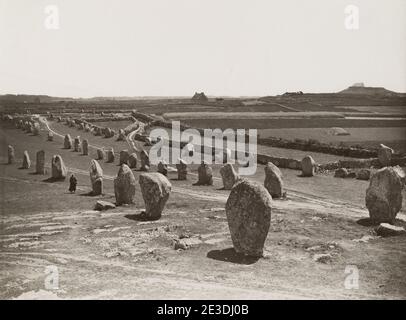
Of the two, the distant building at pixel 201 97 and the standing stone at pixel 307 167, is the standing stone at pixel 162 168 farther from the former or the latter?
the distant building at pixel 201 97

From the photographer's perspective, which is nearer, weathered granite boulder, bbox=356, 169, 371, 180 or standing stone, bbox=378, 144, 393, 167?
weathered granite boulder, bbox=356, 169, 371, 180

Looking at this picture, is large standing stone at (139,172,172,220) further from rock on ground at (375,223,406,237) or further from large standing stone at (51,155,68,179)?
large standing stone at (51,155,68,179)

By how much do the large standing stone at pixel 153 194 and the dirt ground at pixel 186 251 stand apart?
21.9 inches

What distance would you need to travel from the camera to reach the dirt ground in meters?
13.6

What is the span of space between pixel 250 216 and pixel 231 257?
1.58 meters

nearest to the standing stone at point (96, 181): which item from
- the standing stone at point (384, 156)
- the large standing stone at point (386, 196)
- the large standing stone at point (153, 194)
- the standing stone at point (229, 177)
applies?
the large standing stone at point (153, 194)

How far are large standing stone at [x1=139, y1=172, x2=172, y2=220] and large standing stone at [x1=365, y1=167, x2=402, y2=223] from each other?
9365mm

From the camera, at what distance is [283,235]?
18922 mm

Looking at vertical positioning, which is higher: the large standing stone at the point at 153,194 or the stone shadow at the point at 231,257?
the large standing stone at the point at 153,194

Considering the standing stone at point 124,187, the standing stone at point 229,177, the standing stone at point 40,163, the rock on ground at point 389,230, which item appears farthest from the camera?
the standing stone at point 40,163

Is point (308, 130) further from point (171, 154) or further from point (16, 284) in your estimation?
point (16, 284)

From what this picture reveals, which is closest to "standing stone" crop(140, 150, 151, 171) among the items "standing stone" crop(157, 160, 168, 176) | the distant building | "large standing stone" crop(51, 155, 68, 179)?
"standing stone" crop(157, 160, 168, 176)

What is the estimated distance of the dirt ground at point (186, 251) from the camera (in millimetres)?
13562
